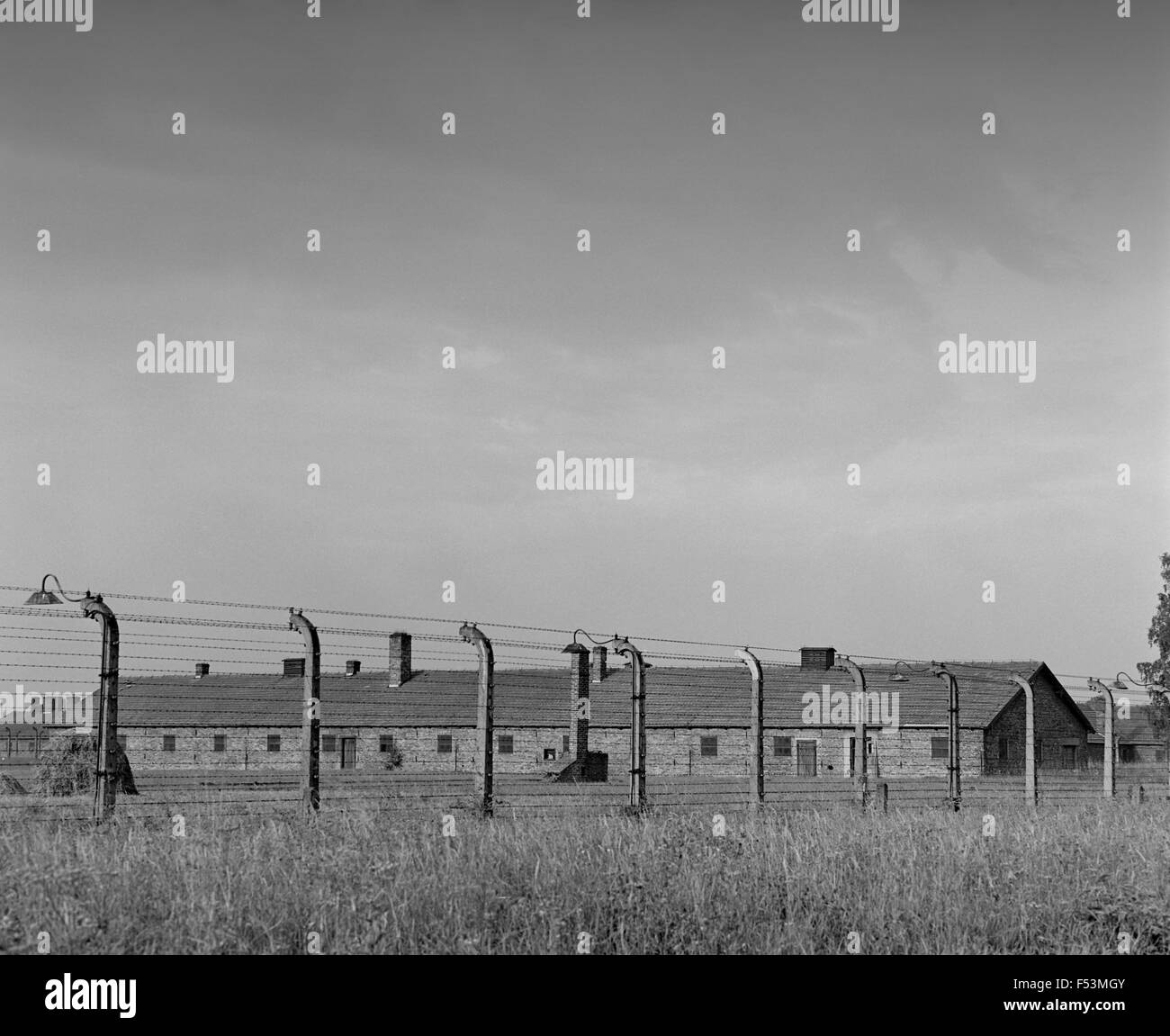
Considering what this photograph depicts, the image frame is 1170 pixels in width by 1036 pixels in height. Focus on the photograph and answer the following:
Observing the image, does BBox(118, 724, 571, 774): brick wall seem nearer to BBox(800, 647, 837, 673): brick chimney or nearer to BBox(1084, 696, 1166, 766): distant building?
BBox(800, 647, 837, 673): brick chimney

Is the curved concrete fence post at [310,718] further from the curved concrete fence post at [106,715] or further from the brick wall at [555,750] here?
the brick wall at [555,750]

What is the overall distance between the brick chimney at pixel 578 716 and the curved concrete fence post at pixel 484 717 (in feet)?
104

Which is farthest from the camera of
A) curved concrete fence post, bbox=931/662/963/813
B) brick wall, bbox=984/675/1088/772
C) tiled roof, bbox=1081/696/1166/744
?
tiled roof, bbox=1081/696/1166/744

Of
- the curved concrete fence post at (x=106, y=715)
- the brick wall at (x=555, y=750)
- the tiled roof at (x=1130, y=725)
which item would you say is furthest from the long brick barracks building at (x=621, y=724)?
the curved concrete fence post at (x=106, y=715)

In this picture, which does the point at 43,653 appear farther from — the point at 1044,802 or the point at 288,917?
the point at 1044,802

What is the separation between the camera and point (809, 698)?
52156 mm

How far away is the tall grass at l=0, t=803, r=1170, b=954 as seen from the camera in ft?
27.4

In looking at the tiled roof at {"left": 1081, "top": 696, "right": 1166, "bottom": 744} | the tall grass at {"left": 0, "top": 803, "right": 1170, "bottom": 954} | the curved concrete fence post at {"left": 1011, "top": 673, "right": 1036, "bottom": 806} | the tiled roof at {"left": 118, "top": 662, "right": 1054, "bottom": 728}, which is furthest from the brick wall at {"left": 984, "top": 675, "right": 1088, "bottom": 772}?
the tall grass at {"left": 0, "top": 803, "right": 1170, "bottom": 954}

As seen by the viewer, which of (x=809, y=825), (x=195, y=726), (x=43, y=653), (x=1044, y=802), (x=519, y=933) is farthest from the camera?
(x=195, y=726)

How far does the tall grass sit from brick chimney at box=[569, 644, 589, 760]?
1377 inches

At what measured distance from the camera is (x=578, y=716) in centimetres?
4853

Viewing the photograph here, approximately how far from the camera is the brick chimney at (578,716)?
156 feet

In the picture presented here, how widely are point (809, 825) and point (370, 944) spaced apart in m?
6.29
